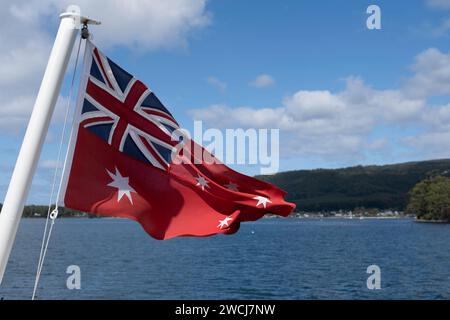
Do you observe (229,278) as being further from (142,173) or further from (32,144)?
(32,144)

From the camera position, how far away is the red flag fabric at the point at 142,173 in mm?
7207

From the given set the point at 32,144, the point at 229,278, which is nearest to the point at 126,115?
the point at 32,144

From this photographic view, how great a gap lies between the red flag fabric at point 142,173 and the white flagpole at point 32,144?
5.21ft

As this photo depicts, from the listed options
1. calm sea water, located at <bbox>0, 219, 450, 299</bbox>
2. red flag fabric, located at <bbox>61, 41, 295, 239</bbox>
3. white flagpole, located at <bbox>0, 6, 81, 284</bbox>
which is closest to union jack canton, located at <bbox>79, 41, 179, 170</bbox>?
red flag fabric, located at <bbox>61, 41, 295, 239</bbox>

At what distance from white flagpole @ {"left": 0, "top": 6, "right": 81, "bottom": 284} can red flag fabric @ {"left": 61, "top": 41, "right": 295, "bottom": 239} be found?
1587 millimetres

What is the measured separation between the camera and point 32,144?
5152 mm

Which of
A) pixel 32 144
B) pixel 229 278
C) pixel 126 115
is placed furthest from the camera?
pixel 229 278

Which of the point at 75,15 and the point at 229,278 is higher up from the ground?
the point at 75,15

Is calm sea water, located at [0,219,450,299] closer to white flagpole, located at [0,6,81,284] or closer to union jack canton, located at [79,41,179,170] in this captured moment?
union jack canton, located at [79,41,179,170]

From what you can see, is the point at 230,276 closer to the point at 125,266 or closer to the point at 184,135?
the point at 125,266

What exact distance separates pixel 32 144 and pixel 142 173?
272 centimetres
